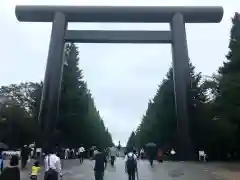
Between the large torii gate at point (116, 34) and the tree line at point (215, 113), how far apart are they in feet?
17.1

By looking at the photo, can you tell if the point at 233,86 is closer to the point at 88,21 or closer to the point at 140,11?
the point at 140,11

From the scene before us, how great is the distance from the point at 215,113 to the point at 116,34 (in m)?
18.1

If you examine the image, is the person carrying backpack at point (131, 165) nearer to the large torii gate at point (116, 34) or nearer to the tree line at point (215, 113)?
the large torii gate at point (116, 34)

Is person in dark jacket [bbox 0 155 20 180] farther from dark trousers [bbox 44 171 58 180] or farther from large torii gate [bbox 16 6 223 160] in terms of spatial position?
large torii gate [bbox 16 6 223 160]

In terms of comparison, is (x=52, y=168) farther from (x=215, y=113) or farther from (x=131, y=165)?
(x=215, y=113)

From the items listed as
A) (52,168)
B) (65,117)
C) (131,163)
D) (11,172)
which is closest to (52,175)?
(52,168)

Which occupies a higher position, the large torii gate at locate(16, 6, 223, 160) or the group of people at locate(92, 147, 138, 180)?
the large torii gate at locate(16, 6, 223, 160)

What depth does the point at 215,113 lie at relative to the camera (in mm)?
40875

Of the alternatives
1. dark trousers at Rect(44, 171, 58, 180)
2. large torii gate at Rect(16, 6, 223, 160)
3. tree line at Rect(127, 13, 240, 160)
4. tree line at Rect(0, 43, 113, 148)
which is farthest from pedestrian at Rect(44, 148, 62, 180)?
tree line at Rect(0, 43, 113, 148)

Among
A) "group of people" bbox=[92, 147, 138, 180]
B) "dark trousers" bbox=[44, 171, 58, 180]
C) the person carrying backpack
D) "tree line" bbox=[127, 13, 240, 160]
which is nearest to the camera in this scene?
"dark trousers" bbox=[44, 171, 58, 180]

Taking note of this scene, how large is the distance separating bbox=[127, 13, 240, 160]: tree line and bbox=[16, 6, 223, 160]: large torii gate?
5.21 metres

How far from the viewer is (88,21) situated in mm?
27391

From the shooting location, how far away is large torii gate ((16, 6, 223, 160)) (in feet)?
84.9

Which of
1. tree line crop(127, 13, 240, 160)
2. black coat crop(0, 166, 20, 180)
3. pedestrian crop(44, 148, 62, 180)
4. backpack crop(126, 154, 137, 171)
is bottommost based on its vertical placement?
black coat crop(0, 166, 20, 180)
